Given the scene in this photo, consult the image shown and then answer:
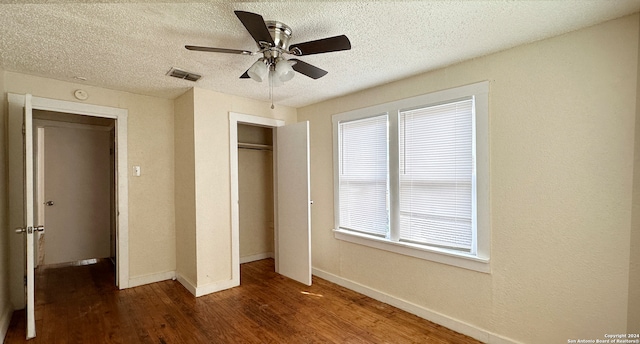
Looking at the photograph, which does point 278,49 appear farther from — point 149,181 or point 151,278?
point 151,278

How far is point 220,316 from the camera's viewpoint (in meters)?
2.72

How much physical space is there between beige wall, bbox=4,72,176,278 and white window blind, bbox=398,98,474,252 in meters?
2.94

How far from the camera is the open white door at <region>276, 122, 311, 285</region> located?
345 centimetres

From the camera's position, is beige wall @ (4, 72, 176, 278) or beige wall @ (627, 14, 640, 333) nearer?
beige wall @ (627, 14, 640, 333)

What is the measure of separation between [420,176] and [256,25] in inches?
78.8

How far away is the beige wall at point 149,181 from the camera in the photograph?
339 cm

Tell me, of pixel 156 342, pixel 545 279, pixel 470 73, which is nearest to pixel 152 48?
pixel 156 342

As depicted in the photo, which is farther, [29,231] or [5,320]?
[5,320]

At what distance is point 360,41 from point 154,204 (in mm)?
3154

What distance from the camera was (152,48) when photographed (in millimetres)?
2172

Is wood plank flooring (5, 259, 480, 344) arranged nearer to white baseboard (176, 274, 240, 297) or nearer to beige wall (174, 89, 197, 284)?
white baseboard (176, 274, 240, 297)

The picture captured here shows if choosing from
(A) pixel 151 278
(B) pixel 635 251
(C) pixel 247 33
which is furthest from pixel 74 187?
(B) pixel 635 251

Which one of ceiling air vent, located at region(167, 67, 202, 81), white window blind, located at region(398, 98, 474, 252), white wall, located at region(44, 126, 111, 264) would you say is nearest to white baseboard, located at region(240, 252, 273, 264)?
white wall, located at region(44, 126, 111, 264)

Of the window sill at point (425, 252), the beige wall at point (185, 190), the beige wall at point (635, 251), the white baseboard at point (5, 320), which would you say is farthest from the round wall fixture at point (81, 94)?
the beige wall at point (635, 251)
